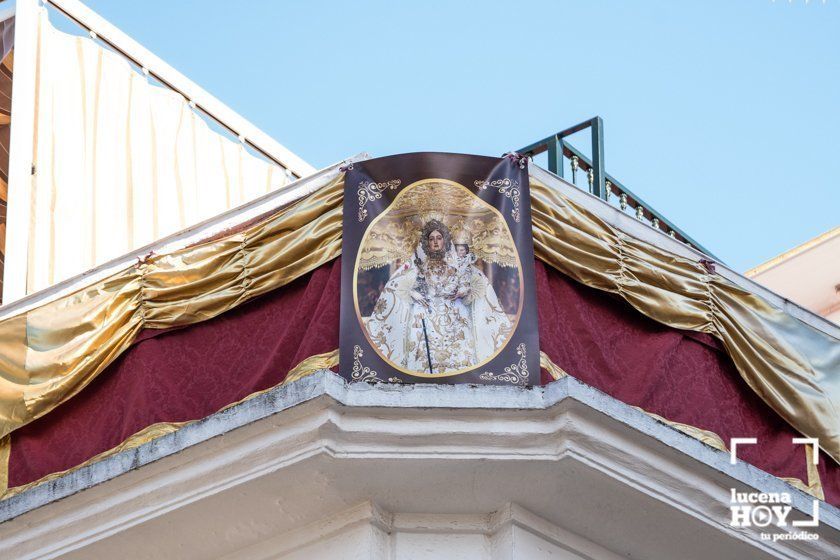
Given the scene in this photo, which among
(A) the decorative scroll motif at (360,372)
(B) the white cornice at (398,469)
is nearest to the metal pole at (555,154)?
(A) the decorative scroll motif at (360,372)

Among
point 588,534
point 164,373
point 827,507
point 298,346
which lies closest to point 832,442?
point 827,507

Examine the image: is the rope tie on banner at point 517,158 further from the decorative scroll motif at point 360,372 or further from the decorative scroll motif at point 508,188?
the decorative scroll motif at point 360,372

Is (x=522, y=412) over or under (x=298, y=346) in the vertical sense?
under

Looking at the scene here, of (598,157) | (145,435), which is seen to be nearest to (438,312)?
(145,435)

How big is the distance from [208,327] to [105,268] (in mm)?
958

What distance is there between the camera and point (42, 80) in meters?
13.0

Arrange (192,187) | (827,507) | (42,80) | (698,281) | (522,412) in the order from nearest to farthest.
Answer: (522,412) < (827,507) < (698,281) < (42,80) < (192,187)

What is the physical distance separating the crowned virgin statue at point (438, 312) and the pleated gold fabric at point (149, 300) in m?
0.46

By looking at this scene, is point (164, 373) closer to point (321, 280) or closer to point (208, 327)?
point (208, 327)

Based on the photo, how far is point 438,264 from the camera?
8.86 meters

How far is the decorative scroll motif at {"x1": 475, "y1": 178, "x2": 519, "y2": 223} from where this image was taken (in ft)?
29.6

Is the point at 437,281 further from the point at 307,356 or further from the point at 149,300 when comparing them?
the point at 149,300

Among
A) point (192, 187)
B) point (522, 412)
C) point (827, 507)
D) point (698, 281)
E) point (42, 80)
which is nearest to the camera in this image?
point (522, 412)

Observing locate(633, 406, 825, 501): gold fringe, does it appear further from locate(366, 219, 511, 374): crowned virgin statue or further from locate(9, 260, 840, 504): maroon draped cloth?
locate(366, 219, 511, 374): crowned virgin statue
